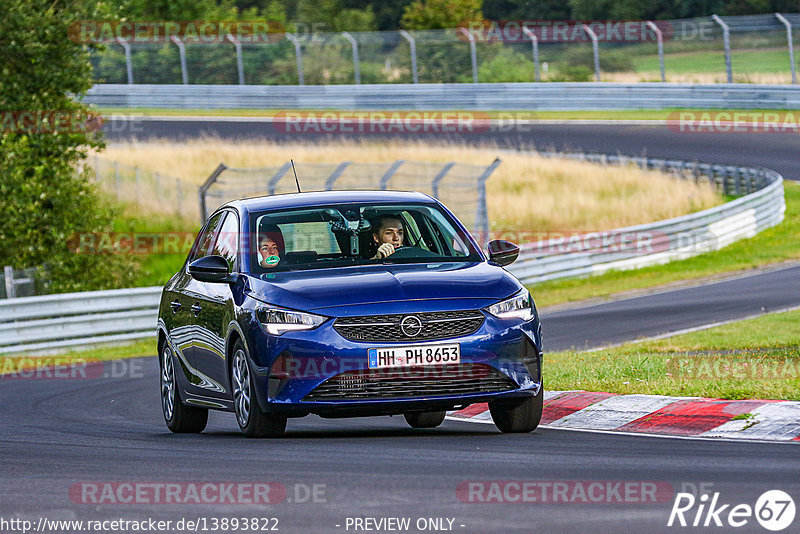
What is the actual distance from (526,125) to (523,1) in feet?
82.7

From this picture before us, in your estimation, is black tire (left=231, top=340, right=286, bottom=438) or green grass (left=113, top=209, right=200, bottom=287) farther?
green grass (left=113, top=209, right=200, bottom=287)

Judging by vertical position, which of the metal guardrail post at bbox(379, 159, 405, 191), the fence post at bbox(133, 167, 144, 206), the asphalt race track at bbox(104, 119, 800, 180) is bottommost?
the asphalt race track at bbox(104, 119, 800, 180)

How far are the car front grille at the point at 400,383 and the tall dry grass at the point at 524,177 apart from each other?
2258 centimetres

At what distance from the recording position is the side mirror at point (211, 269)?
9688 mm

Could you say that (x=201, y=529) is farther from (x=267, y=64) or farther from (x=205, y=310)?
A: (x=267, y=64)

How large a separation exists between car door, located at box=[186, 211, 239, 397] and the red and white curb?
6.68 ft

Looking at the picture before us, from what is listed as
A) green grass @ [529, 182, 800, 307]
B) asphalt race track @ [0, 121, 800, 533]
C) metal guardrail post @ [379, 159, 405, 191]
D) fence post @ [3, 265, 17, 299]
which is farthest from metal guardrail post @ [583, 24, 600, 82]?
asphalt race track @ [0, 121, 800, 533]

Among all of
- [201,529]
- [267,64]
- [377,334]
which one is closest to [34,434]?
[377,334]

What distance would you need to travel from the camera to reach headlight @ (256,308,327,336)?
28.7 feet

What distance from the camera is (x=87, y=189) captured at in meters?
28.3

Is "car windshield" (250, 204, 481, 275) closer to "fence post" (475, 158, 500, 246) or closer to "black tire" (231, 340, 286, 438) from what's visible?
"black tire" (231, 340, 286, 438)

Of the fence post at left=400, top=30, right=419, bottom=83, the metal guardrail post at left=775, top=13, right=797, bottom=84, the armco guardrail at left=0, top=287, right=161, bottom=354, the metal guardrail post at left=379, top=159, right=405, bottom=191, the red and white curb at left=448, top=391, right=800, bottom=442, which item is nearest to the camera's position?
the red and white curb at left=448, top=391, right=800, bottom=442

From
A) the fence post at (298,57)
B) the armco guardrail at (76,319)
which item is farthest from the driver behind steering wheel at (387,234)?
the fence post at (298,57)

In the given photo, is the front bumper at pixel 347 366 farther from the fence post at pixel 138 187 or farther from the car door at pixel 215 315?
the fence post at pixel 138 187
